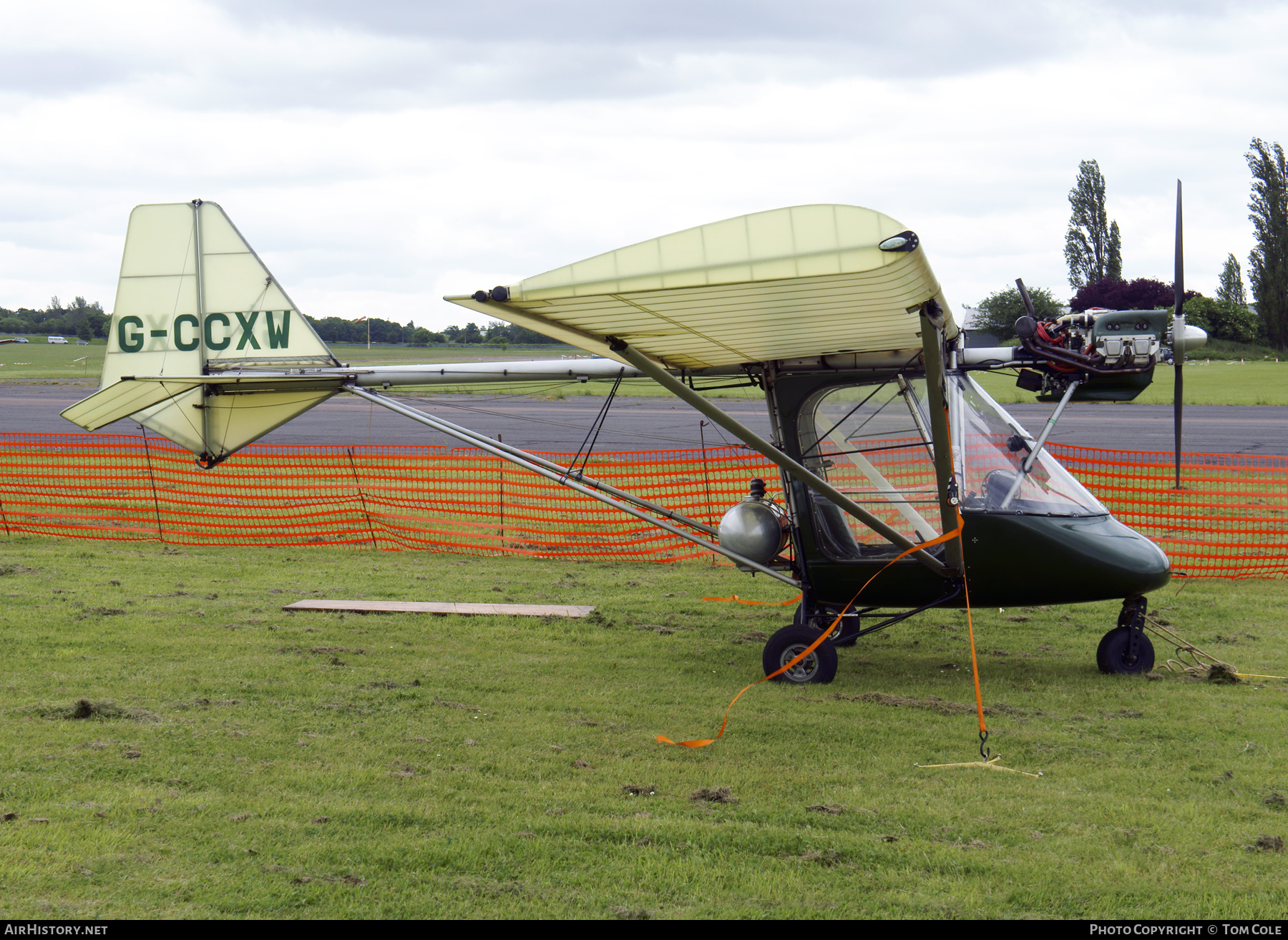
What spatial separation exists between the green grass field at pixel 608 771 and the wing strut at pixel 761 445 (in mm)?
1073

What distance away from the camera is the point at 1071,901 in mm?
3723

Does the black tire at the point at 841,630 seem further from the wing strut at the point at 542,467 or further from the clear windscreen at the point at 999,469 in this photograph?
the clear windscreen at the point at 999,469

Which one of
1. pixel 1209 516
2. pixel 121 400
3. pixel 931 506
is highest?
pixel 121 400

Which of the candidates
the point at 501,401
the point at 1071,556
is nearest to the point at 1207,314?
the point at 501,401

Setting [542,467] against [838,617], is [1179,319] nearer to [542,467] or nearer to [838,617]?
[838,617]

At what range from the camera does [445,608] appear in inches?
363

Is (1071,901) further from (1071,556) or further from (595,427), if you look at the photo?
(595,427)

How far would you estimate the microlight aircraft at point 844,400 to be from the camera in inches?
198

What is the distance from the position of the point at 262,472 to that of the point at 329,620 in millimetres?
10676

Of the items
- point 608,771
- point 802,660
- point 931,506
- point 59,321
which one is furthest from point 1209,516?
point 59,321

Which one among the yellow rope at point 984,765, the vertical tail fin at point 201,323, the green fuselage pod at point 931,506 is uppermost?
the vertical tail fin at point 201,323

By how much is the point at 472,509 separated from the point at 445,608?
19.4 ft

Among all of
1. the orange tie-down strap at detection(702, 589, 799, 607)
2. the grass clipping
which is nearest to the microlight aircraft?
the orange tie-down strap at detection(702, 589, 799, 607)

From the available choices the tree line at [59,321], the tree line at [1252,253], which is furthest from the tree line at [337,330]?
the tree line at [1252,253]
